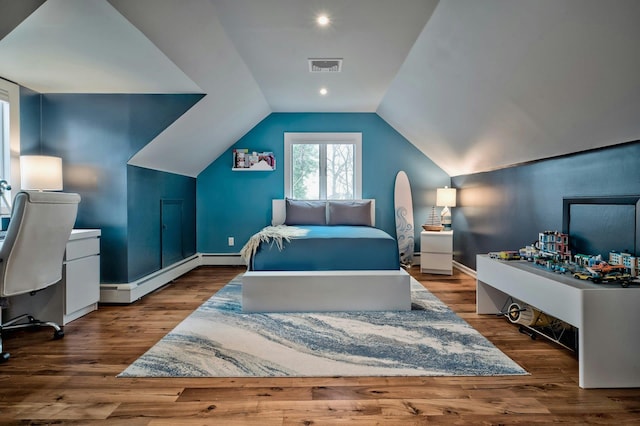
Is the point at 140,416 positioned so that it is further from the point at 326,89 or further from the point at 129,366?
the point at 326,89

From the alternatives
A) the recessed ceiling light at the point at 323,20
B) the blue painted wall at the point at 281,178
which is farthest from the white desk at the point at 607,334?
the blue painted wall at the point at 281,178

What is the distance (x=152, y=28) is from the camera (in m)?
2.06

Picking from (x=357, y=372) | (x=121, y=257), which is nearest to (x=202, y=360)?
(x=357, y=372)

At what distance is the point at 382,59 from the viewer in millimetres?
3055

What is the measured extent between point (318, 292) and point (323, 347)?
2.16 feet

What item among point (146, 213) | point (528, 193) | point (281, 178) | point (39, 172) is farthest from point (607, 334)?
point (281, 178)

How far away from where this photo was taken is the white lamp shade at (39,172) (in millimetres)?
2564

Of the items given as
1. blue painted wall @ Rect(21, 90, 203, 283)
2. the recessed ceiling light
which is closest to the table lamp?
the recessed ceiling light

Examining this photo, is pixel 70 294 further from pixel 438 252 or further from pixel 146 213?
pixel 438 252

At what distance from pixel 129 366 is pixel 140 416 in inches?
20.4

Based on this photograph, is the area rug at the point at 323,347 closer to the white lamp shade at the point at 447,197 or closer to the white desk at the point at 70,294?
the white desk at the point at 70,294

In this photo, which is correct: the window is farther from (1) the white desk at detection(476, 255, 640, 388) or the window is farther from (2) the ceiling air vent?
(1) the white desk at detection(476, 255, 640, 388)

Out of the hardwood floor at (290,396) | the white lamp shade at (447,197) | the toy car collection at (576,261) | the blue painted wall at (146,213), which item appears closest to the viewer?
the hardwood floor at (290,396)

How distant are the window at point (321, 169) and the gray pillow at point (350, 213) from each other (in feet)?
1.68
